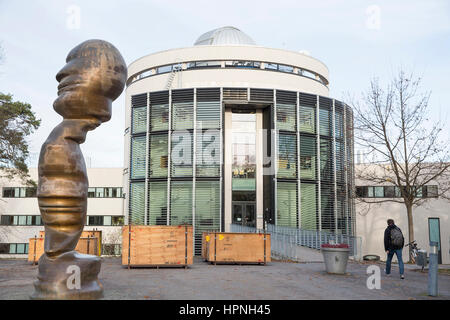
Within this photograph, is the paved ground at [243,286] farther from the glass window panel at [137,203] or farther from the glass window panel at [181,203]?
the glass window panel at [137,203]

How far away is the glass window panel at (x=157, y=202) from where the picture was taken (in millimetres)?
28953

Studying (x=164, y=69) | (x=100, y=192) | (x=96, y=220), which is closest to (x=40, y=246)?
(x=164, y=69)

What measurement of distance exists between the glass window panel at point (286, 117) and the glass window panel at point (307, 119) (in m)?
0.54

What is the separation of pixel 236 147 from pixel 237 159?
0.85 meters

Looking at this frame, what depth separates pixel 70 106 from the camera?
25.7 ft

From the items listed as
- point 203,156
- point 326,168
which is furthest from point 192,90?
point 326,168

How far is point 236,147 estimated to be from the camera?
30.7 metres

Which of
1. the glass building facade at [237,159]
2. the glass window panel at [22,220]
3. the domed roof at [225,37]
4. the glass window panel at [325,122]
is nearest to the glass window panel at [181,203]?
the glass building facade at [237,159]

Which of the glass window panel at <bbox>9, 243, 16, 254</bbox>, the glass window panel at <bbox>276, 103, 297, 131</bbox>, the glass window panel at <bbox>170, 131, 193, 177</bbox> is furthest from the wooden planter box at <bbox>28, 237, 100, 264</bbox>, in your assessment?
the glass window panel at <bbox>9, 243, 16, 254</bbox>

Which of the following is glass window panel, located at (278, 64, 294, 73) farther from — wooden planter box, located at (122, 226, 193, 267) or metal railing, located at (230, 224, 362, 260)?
wooden planter box, located at (122, 226, 193, 267)

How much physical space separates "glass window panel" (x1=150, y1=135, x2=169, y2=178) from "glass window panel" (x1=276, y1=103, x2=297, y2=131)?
7828 millimetres

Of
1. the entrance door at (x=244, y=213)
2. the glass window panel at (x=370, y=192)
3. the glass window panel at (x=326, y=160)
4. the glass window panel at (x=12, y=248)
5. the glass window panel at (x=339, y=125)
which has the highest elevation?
the glass window panel at (x=339, y=125)

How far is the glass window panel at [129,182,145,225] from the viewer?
29.8 m
